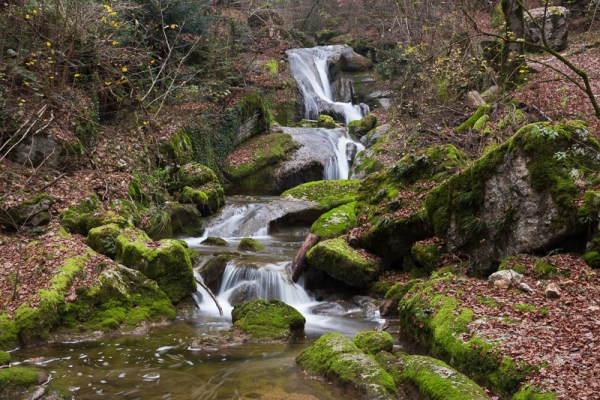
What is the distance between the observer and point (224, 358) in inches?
276

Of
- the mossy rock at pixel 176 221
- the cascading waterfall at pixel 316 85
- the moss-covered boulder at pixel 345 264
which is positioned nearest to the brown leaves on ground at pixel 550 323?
the moss-covered boulder at pixel 345 264

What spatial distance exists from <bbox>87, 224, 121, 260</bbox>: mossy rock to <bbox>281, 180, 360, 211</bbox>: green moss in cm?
725

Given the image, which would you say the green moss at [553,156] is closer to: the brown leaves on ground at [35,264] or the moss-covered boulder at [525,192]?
the moss-covered boulder at [525,192]

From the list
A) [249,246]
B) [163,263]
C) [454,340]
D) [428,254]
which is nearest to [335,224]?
[249,246]

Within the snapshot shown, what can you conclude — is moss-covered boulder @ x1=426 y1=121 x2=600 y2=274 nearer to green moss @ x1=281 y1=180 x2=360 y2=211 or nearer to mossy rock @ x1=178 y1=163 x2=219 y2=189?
green moss @ x1=281 y1=180 x2=360 y2=211

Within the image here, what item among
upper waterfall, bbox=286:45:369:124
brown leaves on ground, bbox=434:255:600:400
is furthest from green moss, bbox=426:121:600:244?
upper waterfall, bbox=286:45:369:124

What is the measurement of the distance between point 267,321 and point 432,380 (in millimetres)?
3797

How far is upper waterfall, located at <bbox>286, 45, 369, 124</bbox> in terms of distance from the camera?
28031mm

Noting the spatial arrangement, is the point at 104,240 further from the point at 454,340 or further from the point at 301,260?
the point at 454,340

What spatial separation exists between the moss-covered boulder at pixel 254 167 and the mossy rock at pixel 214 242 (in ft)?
21.0

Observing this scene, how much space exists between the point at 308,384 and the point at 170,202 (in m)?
9.74

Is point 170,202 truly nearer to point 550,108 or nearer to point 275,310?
point 275,310

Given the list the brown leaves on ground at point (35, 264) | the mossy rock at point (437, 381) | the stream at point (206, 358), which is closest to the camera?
the mossy rock at point (437, 381)

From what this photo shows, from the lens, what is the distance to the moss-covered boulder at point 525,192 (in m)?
7.38
